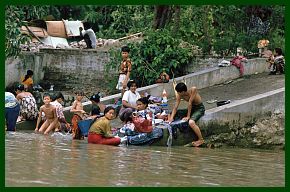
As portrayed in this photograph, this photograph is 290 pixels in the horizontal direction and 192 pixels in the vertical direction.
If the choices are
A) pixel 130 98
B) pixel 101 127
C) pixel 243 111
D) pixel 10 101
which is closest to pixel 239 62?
pixel 130 98

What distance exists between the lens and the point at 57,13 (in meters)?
28.0

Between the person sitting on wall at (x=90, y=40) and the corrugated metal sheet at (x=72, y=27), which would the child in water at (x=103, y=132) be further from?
the corrugated metal sheet at (x=72, y=27)

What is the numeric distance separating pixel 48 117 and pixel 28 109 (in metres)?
0.55

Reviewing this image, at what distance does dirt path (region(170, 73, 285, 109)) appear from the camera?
615 inches

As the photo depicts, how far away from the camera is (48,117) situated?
13.7m

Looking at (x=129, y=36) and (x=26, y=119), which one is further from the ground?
(x=129, y=36)

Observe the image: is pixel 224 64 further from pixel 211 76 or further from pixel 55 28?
pixel 55 28

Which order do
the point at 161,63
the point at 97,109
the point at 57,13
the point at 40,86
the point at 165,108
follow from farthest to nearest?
the point at 57,13 → the point at 40,86 → the point at 161,63 → the point at 165,108 → the point at 97,109

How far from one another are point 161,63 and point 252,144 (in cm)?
561

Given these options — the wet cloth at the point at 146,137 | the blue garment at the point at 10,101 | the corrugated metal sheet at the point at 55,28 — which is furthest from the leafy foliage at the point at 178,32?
the wet cloth at the point at 146,137

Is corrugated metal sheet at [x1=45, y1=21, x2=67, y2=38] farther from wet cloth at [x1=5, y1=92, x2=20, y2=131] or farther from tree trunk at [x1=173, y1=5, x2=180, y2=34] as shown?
wet cloth at [x1=5, y1=92, x2=20, y2=131]

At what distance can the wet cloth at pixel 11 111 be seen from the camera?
1322 cm
